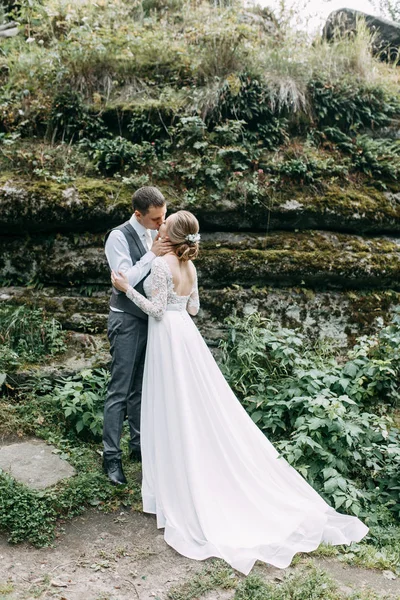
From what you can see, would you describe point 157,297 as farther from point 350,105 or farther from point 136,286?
point 350,105

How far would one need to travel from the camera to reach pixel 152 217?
496cm

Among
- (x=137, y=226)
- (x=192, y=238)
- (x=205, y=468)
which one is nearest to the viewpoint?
(x=205, y=468)

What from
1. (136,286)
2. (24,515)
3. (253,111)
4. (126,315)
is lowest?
(24,515)

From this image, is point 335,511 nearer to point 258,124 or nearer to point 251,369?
point 251,369

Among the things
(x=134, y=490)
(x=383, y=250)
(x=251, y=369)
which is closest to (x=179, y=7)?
(x=383, y=250)

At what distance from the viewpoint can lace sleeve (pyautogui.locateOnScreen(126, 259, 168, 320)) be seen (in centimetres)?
467

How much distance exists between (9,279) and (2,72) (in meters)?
3.69

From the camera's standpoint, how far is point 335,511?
449 cm

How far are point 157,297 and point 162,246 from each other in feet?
1.58

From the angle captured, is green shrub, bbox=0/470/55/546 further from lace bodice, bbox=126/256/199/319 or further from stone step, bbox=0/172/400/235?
stone step, bbox=0/172/400/235

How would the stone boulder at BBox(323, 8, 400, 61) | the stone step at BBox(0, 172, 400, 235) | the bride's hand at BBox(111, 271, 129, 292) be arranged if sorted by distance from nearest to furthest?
the bride's hand at BBox(111, 271, 129, 292)
the stone step at BBox(0, 172, 400, 235)
the stone boulder at BBox(323, 8, 400, 61)

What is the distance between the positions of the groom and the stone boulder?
23.2 feet

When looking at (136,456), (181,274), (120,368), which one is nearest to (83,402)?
(136,456)

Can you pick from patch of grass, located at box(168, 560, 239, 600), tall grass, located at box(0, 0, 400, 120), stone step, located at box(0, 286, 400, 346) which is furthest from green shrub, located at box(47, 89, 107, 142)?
patch of grass, located at box(168, 560, 239, 600)
